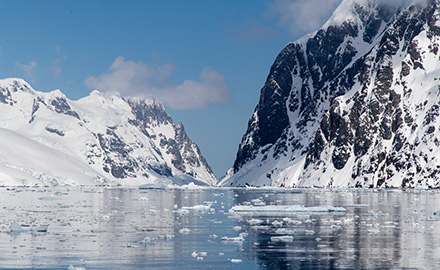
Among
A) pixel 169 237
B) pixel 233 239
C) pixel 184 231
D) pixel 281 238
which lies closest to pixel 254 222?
pixel 184 231

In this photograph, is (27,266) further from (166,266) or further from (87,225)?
(87,225)

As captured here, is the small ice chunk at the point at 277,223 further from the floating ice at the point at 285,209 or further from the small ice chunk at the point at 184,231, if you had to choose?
the floating ice at the point at 285,209

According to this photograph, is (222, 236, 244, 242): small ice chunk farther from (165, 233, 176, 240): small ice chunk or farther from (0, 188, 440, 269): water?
(165, 233, 176, 240): small ice chunk

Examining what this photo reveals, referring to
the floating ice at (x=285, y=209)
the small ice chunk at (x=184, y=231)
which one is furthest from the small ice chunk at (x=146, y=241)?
the floating ice at (x=285, y=209)

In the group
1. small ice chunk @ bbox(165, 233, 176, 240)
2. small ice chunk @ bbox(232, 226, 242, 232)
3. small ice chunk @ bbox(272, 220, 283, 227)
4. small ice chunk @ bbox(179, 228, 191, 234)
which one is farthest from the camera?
small ice chunk @ bbox(272, 220, 283, 227)

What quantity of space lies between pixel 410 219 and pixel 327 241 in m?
21.2

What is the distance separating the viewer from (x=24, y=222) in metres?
57.1

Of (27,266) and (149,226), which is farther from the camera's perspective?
(149,226)

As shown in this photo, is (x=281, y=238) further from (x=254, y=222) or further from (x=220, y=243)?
(x=254, y=222)

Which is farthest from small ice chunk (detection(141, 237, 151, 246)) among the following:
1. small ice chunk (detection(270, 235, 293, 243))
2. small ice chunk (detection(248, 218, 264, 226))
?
small ice chunk (detection(248, 218, 264, 226))

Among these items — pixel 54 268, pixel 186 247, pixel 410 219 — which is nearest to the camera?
pixel 54 268

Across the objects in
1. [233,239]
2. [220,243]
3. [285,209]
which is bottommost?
[220,243]

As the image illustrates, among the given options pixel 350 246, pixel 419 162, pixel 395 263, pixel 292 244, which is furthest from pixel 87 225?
pixel 419 162

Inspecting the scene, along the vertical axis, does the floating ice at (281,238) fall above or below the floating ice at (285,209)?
below
